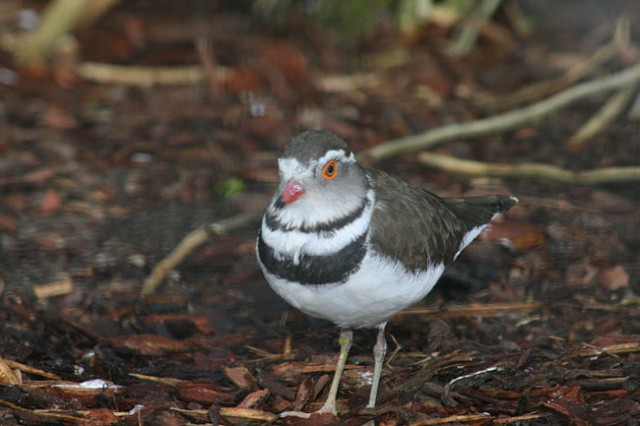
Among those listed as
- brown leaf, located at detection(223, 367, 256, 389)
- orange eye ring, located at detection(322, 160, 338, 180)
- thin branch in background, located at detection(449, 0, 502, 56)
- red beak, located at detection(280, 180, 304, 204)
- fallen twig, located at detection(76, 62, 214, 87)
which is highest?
thin branch in background, located at detection(449, 0, 502, 56)

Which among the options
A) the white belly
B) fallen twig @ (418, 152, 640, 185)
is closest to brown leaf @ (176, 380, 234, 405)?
the white belly

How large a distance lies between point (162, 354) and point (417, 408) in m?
1.50

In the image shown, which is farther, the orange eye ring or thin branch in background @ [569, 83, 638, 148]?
thin branch in background @ [569, 83, 638, 148]

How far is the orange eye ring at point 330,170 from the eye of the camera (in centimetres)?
462

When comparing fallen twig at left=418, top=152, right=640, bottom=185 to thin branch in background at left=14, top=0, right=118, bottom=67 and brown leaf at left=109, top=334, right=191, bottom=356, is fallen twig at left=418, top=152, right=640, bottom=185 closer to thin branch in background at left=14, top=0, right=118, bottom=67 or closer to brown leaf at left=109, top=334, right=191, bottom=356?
brown leaf at left=109, top=334, right=191, bottom=356

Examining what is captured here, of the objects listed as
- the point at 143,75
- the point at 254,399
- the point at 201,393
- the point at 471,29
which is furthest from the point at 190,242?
the point at 471,29

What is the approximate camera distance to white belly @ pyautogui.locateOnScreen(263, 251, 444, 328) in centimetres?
440

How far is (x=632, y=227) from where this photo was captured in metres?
6.40

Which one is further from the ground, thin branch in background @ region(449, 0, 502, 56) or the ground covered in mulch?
thin branch in background @ region(449, 0, 502, 56)

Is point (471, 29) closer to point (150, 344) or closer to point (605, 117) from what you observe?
point (605, 117)

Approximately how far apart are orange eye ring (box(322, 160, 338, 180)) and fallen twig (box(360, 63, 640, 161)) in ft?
8.48

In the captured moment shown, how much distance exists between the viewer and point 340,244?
14.7ft

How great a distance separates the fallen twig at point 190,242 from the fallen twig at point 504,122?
124 centimetres

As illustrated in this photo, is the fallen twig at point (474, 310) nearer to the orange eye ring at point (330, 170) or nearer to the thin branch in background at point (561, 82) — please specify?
the orange eye ring at point (330, 170)
